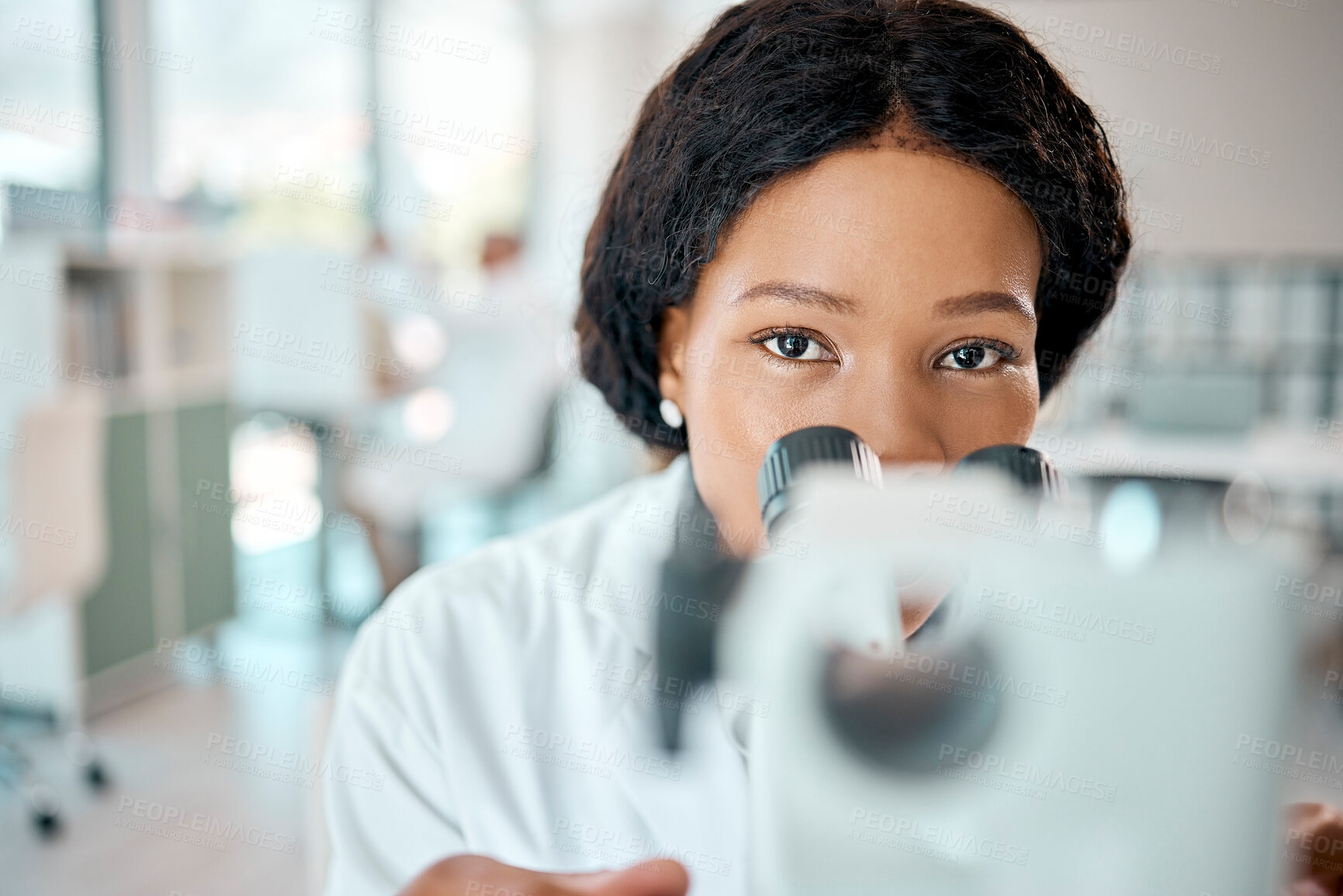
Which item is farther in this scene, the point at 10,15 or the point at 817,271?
the point at 10,15

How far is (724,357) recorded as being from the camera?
792mm

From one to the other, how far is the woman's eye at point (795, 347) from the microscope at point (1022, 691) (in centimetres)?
29

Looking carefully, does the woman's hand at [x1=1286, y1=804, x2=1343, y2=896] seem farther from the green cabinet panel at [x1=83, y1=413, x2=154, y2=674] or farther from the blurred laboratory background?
the green cabinet panel at [x1=83, y1=413, x2=154, y2=674]

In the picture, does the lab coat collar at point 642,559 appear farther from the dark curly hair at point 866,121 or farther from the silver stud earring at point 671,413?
the dark curly hair at point 866,121

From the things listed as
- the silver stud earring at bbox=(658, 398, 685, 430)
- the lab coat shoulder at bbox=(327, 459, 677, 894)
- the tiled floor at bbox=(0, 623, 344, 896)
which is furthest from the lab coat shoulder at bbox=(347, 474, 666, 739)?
the tiled floor at bbox=(0, 623, 344, 896)

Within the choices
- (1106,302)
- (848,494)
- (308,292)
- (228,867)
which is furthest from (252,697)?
(848,494)

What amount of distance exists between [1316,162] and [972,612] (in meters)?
2.46

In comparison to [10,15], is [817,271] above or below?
below

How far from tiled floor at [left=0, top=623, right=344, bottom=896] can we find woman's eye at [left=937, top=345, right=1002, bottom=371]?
1550mm

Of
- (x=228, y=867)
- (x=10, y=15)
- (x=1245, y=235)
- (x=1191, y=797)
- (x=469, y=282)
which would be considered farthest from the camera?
(x=469, y=282)

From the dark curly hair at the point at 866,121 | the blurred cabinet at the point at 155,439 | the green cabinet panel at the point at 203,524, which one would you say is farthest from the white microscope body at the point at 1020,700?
the green cabinet panel at the point at 203,524

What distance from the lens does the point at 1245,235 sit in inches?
110

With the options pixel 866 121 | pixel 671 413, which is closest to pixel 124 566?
pixel 671 413

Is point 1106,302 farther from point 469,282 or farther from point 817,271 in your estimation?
point 469,282
